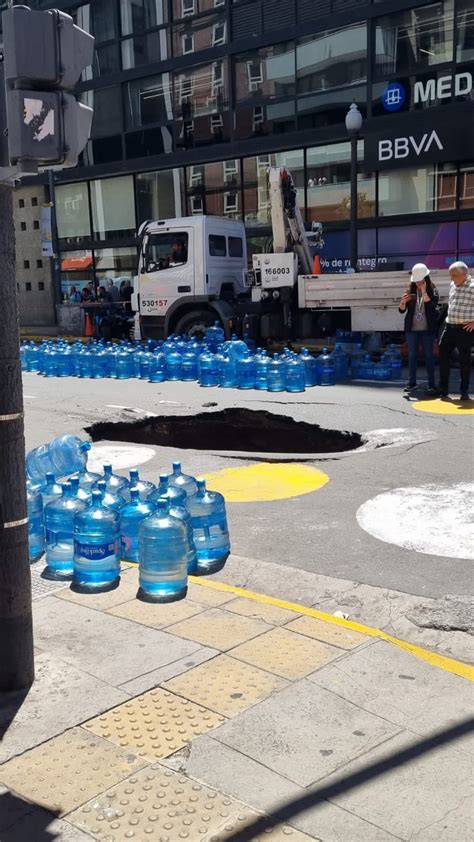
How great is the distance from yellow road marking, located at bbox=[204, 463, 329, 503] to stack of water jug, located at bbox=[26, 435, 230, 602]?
3.99ft

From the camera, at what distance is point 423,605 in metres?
4.78

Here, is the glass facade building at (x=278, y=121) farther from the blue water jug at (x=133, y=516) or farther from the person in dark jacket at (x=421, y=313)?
the blue water jug at (x=133, y=516)

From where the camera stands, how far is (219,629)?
4.50 m

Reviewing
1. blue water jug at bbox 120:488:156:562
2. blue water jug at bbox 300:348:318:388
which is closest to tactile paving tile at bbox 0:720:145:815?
blue water jug at bbox 120:488:156:562

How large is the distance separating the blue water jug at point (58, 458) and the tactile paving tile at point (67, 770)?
459 cm

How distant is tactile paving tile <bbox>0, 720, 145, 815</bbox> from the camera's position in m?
3.07

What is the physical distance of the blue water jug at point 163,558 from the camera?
5066 mm

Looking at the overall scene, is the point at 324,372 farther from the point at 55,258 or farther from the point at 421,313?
the point at 55,258

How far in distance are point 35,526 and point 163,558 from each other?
1345 millimetres

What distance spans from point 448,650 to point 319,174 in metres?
21.9

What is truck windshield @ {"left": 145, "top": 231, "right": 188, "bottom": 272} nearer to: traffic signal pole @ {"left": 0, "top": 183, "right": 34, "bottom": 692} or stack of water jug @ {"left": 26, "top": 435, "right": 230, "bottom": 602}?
stack of water jug @ {"left": 26, "top": 435, "right": 230, "bottom": 602}

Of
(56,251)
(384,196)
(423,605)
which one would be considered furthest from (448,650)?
(56,251)

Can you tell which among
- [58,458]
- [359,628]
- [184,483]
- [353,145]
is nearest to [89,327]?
[353,145]

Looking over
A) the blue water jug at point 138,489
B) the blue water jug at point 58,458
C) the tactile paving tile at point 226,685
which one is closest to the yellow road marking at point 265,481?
the blue water jug at point 138,489
